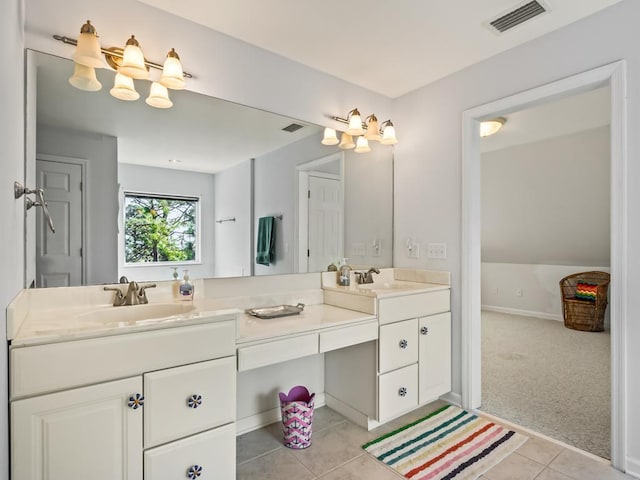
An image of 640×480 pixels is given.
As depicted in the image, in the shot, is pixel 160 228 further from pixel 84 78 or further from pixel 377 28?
pixel 377 28

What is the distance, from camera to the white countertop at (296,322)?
1680 mm

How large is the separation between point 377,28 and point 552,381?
9.87 feet

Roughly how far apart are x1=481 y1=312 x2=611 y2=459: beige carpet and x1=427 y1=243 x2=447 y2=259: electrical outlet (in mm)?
1106

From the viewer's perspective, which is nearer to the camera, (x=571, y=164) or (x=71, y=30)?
(x=71, y=30)

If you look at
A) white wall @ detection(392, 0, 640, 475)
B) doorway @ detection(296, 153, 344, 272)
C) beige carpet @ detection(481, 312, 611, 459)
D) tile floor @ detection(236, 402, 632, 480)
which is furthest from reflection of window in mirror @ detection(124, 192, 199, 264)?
beige carpet @ detection(481, 312, 611, 459)

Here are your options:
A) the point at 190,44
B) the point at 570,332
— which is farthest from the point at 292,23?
the point at 570,332

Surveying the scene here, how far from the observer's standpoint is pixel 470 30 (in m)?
2.08

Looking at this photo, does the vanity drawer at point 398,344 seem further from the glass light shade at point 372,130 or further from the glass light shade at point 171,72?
the glass light shade at point 171,72

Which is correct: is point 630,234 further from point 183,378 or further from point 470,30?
point 183,378

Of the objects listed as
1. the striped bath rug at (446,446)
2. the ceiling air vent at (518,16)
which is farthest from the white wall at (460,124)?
the striped bath rug at (446,446)

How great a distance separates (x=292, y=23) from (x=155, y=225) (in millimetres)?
1380

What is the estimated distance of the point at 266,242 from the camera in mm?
2312

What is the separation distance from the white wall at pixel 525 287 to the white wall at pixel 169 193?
4935 mm

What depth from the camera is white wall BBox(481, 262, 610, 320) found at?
498cm
